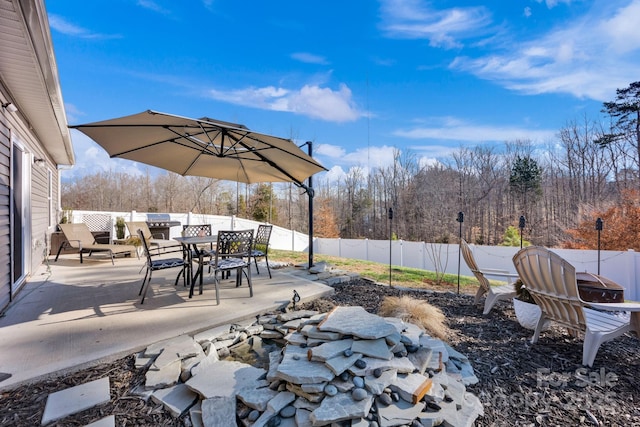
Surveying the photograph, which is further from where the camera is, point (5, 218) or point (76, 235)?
point (76, 235)

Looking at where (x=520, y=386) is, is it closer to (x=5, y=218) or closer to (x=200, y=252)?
(x=200, y=252)

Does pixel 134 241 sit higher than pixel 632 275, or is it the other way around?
pixel 134 241

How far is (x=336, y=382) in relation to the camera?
1.77 metres

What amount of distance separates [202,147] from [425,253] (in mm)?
9357

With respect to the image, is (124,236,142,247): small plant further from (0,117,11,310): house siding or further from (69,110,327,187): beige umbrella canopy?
(0,117,11,310): house siding

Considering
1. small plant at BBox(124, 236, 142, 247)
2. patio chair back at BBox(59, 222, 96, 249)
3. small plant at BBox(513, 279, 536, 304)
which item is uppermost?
patio chair back at BBox(59, 222, 96, 249)

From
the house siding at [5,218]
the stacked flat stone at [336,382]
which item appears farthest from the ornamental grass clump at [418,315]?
the house siding at [5,218]

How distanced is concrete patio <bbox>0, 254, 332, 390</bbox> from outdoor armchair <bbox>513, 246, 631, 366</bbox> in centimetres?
250

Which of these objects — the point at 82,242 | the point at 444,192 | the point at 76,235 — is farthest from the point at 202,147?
the point at 444,192

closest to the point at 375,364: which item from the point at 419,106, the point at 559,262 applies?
the point at 559,262

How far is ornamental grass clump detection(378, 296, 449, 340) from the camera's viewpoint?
9.62 feet

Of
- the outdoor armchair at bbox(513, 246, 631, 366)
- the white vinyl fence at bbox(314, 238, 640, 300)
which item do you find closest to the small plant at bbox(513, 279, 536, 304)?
the outdoor armchair at bbox(513, 246, 631, 366)

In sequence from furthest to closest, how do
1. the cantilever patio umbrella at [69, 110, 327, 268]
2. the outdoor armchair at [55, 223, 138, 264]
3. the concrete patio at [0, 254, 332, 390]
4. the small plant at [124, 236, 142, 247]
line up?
the small plant at [124, 236, 142, 247]
the outdoor armchair at [55, 223, 138, 264]
the cantilever patio umbrella at [69, 110, 327, 268]
the concrete patio at [0, 254, 332, 390]

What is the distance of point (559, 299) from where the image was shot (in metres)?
2.57
